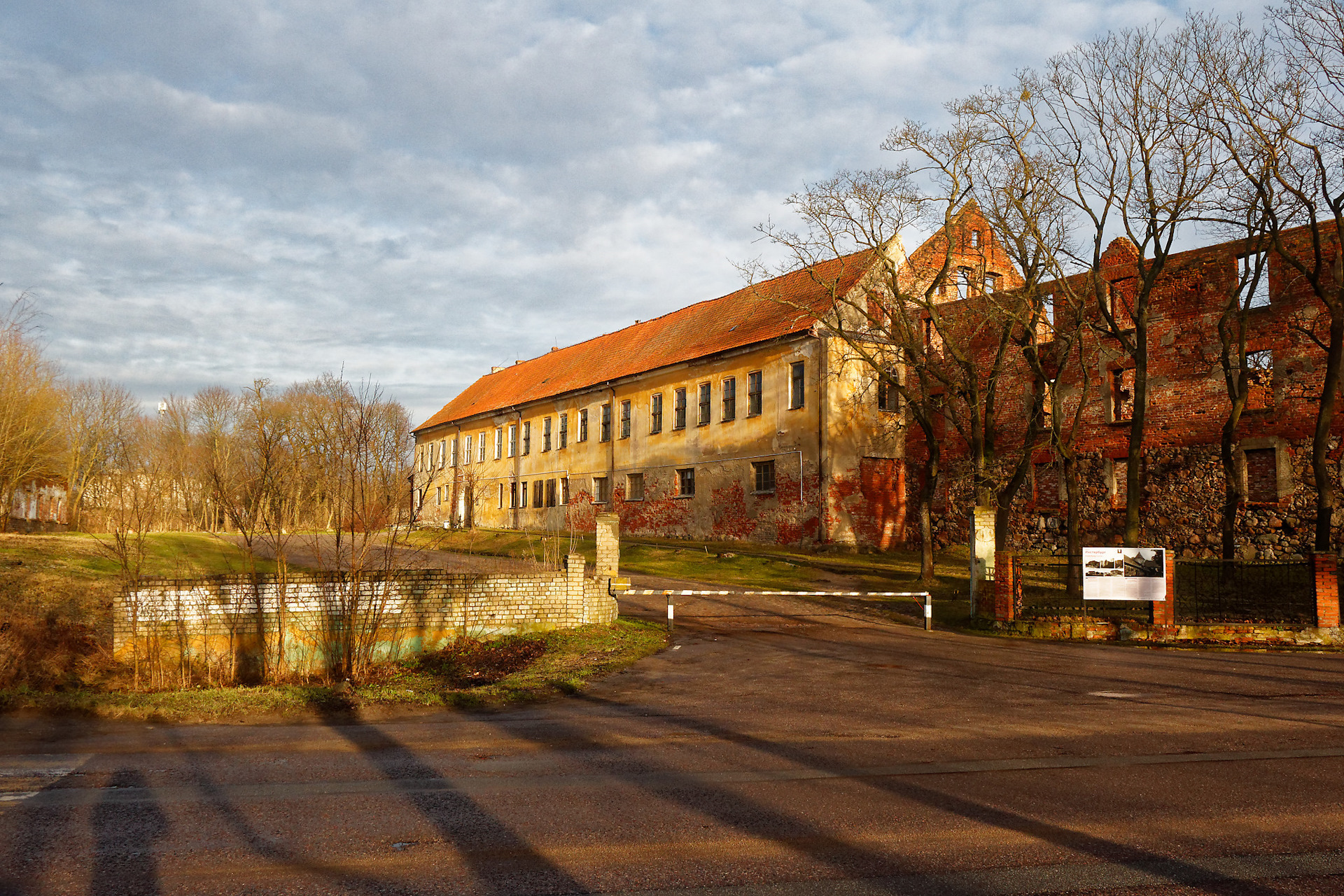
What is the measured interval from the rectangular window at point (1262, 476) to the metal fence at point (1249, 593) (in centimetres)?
840

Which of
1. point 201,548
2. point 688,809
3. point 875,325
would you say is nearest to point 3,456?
point 201,548

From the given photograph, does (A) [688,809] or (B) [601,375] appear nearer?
(A) [688,809]

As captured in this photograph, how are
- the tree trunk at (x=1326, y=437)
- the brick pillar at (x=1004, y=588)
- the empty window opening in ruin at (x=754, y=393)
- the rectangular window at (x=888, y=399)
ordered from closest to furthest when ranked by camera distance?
the brick pillar at (x=1004, y=588)
the tree trunk at (x=1326, y=437)
the rectangular window at (x=888, y=399)
the empty window opening in ruin at (x=754, y=393)

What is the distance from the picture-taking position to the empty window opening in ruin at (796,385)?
1232 inches

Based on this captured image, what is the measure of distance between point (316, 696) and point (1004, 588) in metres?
12.0

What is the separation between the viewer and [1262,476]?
970 inches

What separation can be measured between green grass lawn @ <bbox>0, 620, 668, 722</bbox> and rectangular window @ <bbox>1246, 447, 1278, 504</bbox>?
66.6 ft

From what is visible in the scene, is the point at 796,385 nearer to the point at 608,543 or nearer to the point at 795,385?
the point at 795,385

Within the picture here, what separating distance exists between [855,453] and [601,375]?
14.3m

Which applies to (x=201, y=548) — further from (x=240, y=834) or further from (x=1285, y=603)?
(x=1285, y=603)

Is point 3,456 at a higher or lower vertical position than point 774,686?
higher

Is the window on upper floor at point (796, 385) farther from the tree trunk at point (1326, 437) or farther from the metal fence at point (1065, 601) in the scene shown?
the tree trunk at point (1326, 437)

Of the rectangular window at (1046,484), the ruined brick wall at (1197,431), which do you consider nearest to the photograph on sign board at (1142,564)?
the ruined brick wall at (1197,431)

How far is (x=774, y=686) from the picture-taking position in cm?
1131
